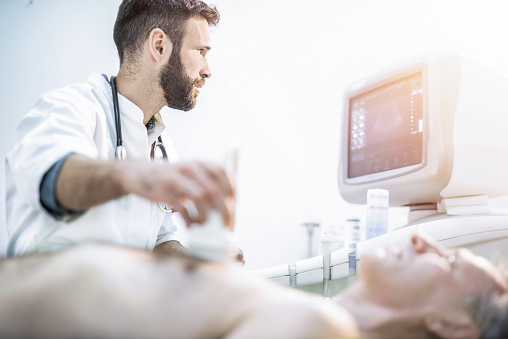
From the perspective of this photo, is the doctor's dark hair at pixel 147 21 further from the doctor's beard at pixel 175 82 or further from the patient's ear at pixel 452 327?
the patient's ear at pixel 452 327

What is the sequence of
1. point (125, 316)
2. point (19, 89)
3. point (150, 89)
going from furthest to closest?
point (19, 89) → point (150, 89) → point (125, 316)

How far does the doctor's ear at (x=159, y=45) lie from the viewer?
6.23 ft

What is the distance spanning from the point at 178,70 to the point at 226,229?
1286mm

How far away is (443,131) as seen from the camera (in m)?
1.60

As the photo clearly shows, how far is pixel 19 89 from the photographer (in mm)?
2912

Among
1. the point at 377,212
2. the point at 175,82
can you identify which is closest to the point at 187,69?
the point at 175,82

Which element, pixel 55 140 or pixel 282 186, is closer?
pixel 55 140

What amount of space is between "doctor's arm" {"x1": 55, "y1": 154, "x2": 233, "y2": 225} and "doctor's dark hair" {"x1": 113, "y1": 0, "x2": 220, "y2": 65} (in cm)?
104

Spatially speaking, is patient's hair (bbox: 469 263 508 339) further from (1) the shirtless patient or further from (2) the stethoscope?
(2) the stethoscope

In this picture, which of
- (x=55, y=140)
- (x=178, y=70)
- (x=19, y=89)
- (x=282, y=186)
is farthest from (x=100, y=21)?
(x=55, y=140)

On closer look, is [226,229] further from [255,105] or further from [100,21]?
[100,21]

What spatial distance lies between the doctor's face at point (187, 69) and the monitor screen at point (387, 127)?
693 millimetres

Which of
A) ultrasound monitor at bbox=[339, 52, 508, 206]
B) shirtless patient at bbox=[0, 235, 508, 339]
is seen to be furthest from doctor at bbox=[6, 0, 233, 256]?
ultrasound monitor at bbox=[339, 52, 508, 206]

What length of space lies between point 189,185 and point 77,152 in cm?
45
